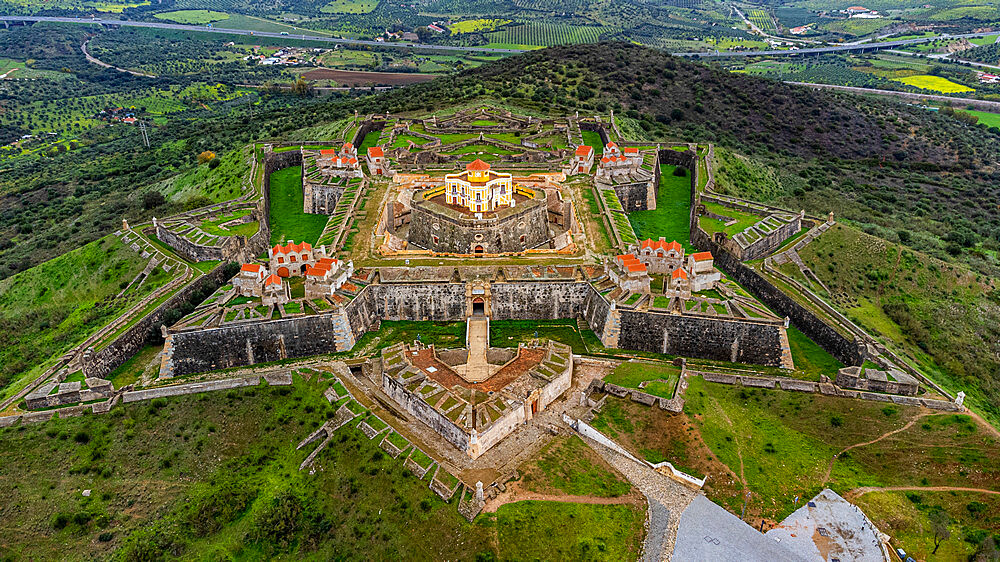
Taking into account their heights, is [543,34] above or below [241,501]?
above

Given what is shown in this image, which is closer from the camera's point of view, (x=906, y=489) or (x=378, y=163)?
(x=906, y=489)

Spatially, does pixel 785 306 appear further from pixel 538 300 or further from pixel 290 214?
pixel 290 214

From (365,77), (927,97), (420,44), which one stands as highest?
(420,44)

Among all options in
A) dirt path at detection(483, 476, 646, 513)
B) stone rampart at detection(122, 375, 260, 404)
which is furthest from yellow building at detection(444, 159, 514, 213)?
dirt path at detection(483, 476, 646, 513)

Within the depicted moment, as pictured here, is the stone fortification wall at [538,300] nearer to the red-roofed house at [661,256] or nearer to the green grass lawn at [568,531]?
the red-roofed house at [661,256]

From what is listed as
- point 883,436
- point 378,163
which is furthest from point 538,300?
point 378,163

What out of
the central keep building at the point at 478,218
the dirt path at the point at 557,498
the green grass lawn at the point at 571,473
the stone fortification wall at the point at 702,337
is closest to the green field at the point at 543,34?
the central keep building at the point at 478,218
